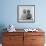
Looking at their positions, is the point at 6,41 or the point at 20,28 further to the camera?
the point at 20,28

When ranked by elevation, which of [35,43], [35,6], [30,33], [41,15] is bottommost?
[35,43]

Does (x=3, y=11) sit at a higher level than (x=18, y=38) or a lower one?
higher

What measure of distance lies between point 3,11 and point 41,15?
1220 mm

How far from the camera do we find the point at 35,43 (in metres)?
3.61

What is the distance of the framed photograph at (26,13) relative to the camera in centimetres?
405

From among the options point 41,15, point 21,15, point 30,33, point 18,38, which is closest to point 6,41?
point 18,38

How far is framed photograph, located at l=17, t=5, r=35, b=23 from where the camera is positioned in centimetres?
405

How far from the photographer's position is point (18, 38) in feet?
11.8

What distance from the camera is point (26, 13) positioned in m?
4.10

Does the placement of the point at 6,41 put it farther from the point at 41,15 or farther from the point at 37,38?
the point at 41,15

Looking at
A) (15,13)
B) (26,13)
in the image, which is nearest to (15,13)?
(15,13)

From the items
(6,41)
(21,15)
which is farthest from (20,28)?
(6,41)

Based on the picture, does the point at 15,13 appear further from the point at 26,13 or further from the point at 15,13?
the point at 26,13

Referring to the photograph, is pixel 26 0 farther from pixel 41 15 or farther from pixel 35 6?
pixel 41 15
